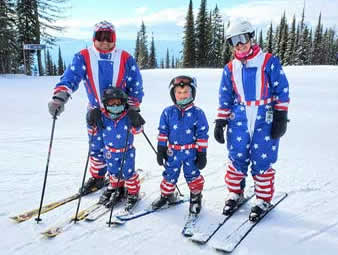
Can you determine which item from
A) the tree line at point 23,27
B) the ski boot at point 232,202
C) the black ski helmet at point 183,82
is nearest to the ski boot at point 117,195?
the ski boot at point 232,202

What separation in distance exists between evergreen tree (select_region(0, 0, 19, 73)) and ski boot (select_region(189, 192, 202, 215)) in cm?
2064

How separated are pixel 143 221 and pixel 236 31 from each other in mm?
2075

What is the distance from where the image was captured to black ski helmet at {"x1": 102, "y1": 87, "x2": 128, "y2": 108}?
10.3 feet

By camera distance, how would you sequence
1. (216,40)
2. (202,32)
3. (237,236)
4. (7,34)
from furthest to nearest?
(216,40)
(202,32)
(7,34)
(237,236)

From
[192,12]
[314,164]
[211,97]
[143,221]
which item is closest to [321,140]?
[314,164]

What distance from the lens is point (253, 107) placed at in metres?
3.02

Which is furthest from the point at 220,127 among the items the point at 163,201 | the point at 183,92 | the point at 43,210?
the point at 43,210

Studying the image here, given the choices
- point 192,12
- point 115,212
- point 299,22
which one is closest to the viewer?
point 115,212

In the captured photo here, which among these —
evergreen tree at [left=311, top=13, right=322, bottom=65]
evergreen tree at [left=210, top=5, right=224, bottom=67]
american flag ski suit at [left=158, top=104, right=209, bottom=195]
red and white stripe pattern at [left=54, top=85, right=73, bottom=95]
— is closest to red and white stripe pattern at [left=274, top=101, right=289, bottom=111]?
american flag ski suit at [left=158, top=104, right=209, bottom=195]

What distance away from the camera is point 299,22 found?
59750 mm

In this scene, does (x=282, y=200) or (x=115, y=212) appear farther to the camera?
(x=282, y=200)

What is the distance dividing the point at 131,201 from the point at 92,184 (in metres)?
0.73

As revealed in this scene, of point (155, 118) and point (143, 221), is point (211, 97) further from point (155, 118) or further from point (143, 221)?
point (143, 221)

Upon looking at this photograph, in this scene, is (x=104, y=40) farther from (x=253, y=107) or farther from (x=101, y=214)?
(x=101, y=214)
